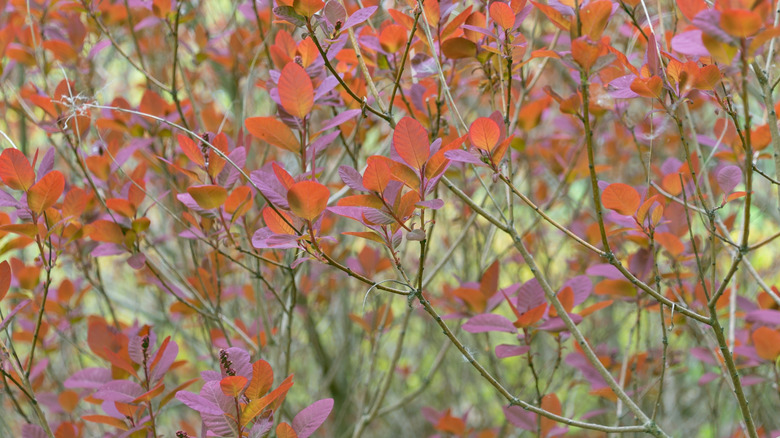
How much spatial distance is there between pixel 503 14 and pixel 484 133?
0.78 ft

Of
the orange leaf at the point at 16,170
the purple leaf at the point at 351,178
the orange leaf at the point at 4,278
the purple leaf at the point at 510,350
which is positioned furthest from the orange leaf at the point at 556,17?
the orange leaf at the point at 4,278

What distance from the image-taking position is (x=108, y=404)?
1.35 metres

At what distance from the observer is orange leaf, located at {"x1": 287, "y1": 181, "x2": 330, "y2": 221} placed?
0.99 m

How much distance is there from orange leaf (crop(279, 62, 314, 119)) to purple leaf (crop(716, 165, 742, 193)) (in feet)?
2.70

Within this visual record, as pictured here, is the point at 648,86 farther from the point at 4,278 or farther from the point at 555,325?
the point at 4,278

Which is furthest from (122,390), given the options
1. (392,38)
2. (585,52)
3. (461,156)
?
(585,52)

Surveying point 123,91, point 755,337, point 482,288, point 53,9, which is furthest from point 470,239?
point 123,91

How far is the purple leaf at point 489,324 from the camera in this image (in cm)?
134

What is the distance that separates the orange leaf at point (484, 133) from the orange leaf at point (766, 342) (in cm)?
80

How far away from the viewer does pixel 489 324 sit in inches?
53.0

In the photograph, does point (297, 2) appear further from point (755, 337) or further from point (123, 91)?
point (123, 91)

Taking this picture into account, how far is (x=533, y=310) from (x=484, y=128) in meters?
0.41

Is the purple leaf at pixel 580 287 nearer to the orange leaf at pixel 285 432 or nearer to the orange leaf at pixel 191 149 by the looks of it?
the orange leaf at pixel 285 432

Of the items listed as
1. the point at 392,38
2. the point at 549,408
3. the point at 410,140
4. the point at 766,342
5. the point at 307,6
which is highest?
the point at 307,6
